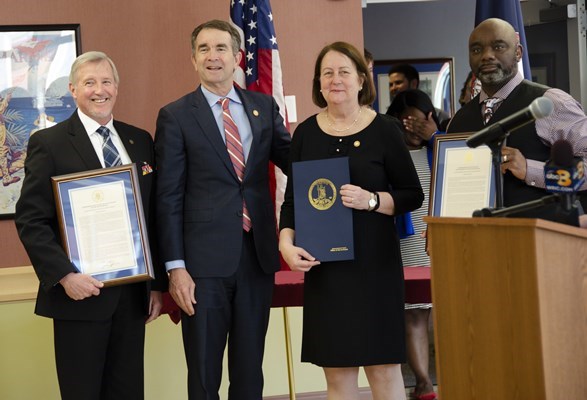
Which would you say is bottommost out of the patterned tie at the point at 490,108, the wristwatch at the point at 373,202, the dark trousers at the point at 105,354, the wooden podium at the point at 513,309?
the dark trousers at the point at 105,354

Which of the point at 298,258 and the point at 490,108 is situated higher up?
the point at 490,108

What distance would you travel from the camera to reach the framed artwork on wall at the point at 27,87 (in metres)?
4.93

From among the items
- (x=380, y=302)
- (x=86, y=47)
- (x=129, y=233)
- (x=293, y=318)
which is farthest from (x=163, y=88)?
(x=380, y=302)

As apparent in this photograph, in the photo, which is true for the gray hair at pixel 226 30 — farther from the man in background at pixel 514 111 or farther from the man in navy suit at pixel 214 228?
the man in background at pixel 514 111

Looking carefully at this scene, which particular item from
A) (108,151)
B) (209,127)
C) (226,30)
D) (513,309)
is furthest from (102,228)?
(513,309)

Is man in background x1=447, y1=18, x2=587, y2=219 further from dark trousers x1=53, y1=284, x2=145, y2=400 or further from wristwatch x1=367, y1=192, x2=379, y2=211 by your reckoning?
dark trousers x1=53, y1=284, x2=145, y2=400

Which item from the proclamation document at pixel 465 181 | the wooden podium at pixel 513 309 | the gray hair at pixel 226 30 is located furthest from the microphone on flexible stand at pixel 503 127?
the gray hair at pixel 226 30

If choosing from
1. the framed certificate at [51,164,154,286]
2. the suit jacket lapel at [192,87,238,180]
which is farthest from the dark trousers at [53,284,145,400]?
the suit jacket lapel at [192,87,238,180]

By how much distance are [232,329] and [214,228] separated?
0.39m

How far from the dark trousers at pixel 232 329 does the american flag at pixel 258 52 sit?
178cm

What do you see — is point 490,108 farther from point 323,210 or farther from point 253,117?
point 253,117

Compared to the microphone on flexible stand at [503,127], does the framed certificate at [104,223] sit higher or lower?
lower

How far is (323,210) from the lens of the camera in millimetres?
2883

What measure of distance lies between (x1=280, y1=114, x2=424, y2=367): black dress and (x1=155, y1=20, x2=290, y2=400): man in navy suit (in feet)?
0.92
